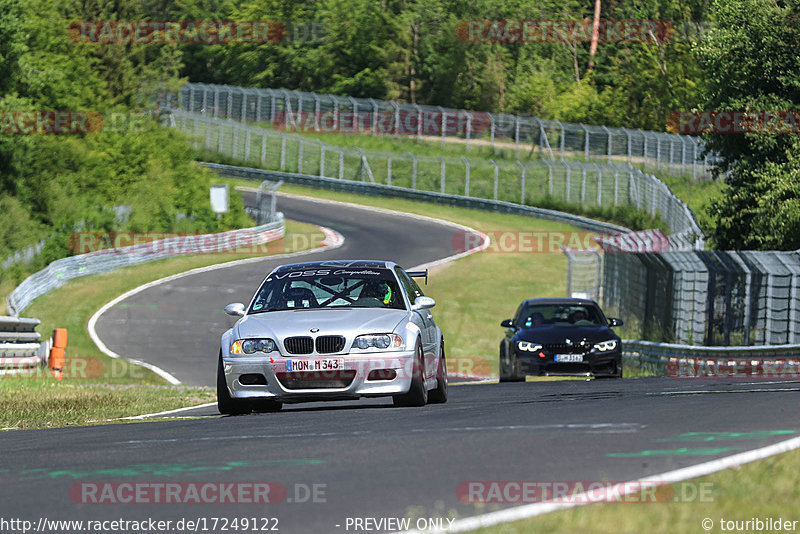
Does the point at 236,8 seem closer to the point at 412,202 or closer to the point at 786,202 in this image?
the point at 412,202

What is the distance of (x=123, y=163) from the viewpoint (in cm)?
6719

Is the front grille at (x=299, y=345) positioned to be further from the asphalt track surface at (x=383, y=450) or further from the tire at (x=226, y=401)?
the tire at (x=226, y=401)

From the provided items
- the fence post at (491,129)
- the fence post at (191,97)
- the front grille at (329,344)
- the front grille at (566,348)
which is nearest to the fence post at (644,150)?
the fence post at (491,129)

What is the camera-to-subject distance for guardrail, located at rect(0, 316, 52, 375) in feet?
77.4

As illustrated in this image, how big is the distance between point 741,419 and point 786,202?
24076mm

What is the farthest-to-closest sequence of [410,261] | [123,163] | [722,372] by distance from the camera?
[123,163] < [410,261] < [722,372]

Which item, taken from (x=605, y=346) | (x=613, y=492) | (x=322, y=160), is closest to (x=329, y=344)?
(x=613, y=492)

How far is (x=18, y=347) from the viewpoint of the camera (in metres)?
24.3

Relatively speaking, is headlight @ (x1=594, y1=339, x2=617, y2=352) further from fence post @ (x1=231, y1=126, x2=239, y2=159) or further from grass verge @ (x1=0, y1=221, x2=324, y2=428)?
fence post @ (x1=231, y1=126, x2=239, y2=159)

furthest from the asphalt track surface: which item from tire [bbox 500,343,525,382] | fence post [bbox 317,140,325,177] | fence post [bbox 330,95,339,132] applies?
fence post [bbox 330,95,339,132]

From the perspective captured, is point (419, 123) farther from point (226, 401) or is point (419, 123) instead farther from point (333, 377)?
point (333, 377)

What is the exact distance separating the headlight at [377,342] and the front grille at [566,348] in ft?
27.2

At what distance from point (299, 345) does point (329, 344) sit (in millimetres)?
294

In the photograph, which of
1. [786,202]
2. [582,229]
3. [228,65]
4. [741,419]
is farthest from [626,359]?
[228,65]
